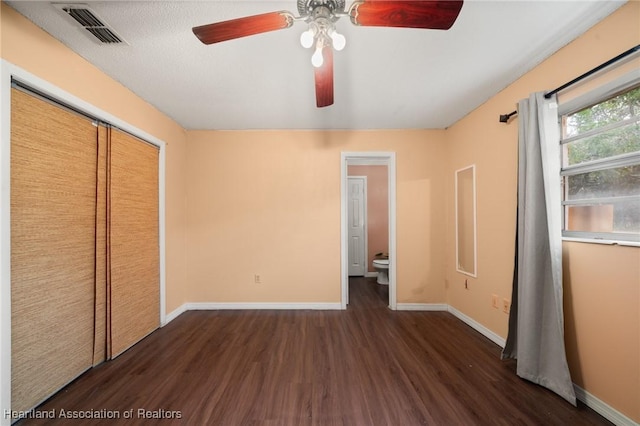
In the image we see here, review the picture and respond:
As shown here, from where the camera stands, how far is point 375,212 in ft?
15.5

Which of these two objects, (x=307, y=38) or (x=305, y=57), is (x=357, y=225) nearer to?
(x=305, y=57)

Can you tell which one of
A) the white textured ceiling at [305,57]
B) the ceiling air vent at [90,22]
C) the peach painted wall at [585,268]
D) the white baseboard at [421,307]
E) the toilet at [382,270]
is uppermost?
the ceiling air vent at [90,22]

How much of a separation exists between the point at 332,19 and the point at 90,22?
1.49 meters

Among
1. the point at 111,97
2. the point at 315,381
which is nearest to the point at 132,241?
the point at 111,97

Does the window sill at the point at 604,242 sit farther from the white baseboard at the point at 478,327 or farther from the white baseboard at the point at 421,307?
the white baseboard at the point at 421,307

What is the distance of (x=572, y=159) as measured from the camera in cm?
163

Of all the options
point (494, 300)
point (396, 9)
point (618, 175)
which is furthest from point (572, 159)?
point (396, 9)

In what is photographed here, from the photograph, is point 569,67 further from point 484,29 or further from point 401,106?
point 401,106

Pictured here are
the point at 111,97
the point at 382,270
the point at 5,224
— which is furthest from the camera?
the point at 382,270

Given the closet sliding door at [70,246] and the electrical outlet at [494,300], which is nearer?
the closet sliding door at [70,246]

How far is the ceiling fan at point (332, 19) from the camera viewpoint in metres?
0.94

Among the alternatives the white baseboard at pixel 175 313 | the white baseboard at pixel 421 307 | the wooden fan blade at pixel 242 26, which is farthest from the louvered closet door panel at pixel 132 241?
the white baseboard at pixel 421 307

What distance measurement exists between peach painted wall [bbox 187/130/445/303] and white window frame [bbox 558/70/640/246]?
1.45 metres

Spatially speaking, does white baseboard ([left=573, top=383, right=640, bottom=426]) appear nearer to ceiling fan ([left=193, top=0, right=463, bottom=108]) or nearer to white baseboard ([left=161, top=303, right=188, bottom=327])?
ceiling fan ([left=193, top=0, right=463, bottom=108])
